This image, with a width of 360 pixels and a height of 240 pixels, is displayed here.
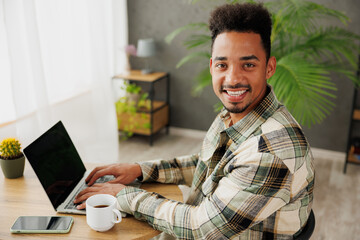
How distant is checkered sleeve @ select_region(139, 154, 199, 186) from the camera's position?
1.42m

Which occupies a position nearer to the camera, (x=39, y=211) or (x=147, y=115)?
(x=39, y=211)

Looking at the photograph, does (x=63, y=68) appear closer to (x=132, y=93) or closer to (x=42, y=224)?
(x=132, y=93)

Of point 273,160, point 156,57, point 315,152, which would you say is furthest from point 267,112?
point 156,57

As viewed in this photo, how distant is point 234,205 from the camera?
104 centimetres

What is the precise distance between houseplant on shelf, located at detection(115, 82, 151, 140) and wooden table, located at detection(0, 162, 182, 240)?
2.23m

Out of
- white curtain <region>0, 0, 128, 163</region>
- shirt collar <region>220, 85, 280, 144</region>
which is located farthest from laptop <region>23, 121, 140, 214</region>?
white curtain <region>0, 0, 128, 163</region>

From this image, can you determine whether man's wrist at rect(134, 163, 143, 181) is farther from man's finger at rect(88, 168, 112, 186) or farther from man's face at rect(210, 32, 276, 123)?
man's face at rect(210, 32, 276, 123)

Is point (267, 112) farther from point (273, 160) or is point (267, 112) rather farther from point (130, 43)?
point (130, 43)

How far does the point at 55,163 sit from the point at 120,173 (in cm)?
24

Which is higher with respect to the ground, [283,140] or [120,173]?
[283,140]

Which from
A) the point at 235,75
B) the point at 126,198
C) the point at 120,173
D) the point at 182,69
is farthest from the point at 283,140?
the point at 182,69

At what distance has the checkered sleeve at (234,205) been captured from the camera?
102 centimetres

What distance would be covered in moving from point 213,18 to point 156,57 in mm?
2811

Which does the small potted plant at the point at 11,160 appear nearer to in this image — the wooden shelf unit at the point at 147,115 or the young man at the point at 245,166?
the young man at the point at 245,166
